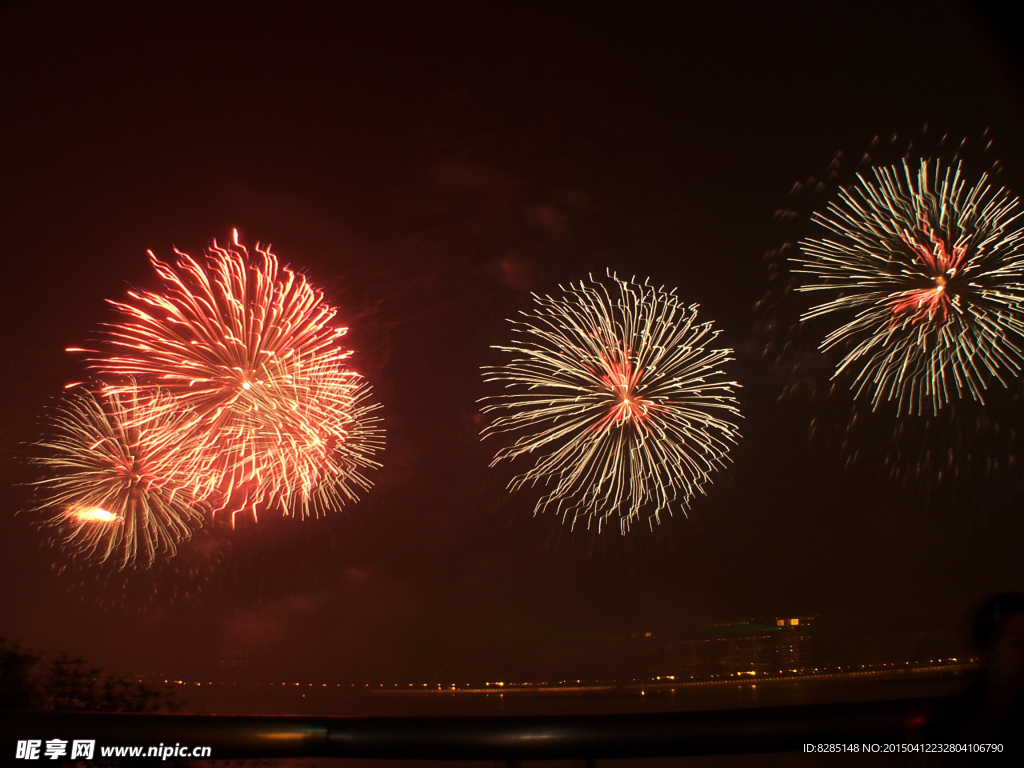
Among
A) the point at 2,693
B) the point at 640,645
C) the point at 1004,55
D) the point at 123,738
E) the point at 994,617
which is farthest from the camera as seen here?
the point at 640,645

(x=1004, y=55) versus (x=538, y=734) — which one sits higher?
(x=1004, y=55)

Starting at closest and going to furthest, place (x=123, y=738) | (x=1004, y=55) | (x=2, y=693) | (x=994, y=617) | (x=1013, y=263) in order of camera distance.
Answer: (x=123, y=738)
(x=994, y=617)
(x=1004, y=55)
(x=2, y=693)
(x=1013, y=263)

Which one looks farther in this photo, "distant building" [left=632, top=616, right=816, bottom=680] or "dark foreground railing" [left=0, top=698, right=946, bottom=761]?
"distant building" [left=632, top=616, right=816, bottom=680]

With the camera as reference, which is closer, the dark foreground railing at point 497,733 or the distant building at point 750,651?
the dark foreground railing at point 497,733

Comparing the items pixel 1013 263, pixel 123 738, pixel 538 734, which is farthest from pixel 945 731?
pixel 1013 263

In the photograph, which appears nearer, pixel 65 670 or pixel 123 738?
pixel 123 738

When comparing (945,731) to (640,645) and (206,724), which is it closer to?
(206,724)

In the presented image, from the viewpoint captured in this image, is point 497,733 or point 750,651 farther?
point 750,651

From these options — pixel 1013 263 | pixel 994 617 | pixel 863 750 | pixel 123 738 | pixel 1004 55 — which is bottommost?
pixel 863 750
